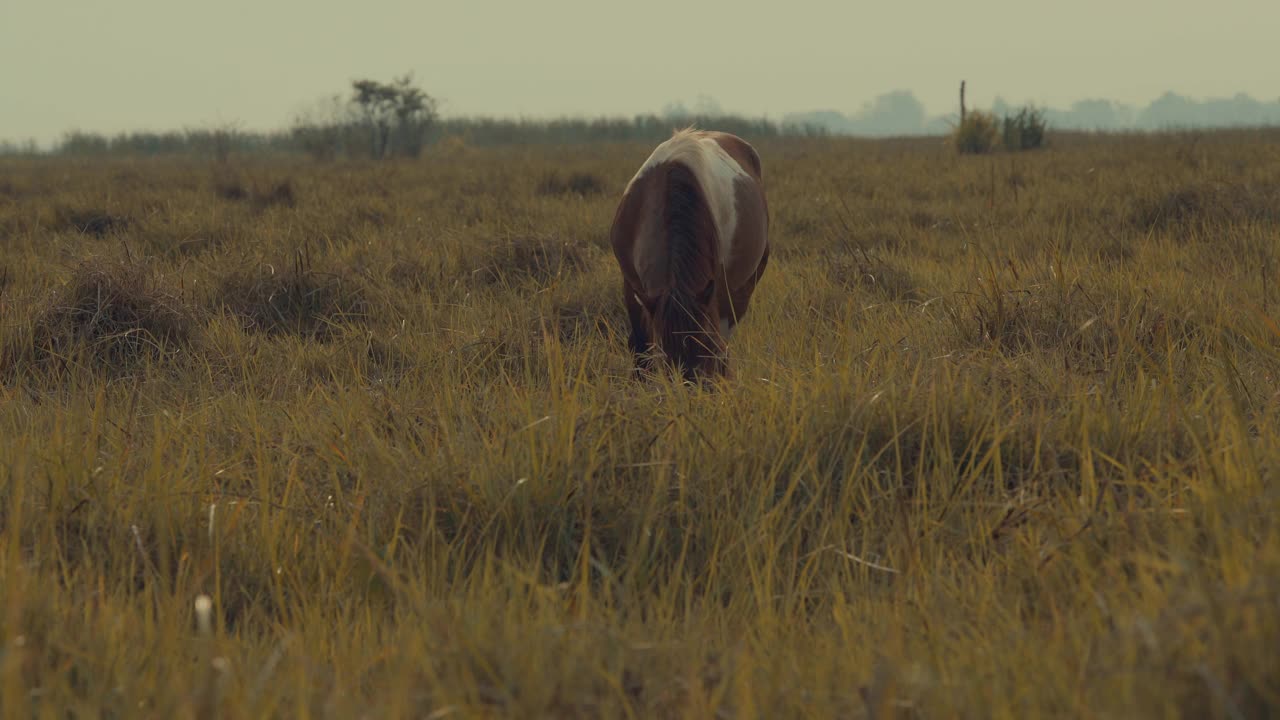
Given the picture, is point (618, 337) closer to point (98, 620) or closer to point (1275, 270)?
point (98, 620)

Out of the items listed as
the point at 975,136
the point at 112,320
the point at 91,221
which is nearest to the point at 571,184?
the point at 91,221

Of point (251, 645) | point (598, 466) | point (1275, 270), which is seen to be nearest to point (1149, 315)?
point (1275, 270)

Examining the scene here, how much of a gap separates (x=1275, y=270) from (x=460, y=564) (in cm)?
419

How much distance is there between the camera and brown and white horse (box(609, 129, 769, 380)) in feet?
9.45

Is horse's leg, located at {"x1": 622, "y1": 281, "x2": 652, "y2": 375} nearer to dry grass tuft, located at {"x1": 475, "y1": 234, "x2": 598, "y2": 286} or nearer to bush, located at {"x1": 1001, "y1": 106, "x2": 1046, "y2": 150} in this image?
dry grass tuft, located at {"x1": 475, "y1": 234, "x2": 598, "y2": 286}

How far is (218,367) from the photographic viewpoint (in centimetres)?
366

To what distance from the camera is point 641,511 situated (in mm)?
1893

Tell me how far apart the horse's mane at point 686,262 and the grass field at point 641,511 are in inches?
7.8

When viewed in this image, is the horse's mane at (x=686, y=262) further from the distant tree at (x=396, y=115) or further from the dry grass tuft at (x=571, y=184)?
the distant tree at (x=396, y=115)

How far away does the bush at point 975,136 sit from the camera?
1538 centimetres

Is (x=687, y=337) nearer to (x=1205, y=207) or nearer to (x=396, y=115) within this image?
(x=1205, y=207)

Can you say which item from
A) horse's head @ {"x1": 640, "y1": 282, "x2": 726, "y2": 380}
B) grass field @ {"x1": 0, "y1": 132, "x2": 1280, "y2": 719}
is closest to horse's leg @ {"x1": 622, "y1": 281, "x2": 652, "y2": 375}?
grass field @ {"x1": 0, "y1": 132, "x2": 1280, "y2": 719}

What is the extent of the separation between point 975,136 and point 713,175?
513 inches

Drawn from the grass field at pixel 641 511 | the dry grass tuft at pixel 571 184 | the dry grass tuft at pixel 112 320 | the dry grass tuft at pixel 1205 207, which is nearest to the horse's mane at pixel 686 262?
the grass field at pixel 641 511
